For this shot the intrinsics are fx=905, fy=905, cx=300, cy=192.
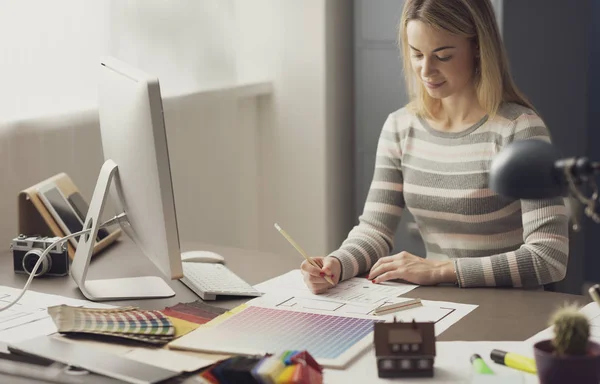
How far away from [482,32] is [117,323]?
1042 millimetres

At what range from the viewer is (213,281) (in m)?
1.80

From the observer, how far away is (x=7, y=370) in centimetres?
137

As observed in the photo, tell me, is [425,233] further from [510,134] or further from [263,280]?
[263,280]

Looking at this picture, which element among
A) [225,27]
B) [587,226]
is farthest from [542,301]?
[587,226]

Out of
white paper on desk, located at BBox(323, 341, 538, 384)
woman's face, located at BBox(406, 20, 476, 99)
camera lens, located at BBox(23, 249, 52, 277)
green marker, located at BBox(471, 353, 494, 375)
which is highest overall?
woman's face, located at BBox(406, 20, 476, 99)

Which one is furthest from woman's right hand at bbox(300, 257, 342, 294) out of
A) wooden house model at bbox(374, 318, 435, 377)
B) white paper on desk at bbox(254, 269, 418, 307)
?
wooden house model at bbox(374, 318, 435, 377)

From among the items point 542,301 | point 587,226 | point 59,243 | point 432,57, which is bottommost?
point 587,226

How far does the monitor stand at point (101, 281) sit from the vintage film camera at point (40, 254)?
3.8 inches

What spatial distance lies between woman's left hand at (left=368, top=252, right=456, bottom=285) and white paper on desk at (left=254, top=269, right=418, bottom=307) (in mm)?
16

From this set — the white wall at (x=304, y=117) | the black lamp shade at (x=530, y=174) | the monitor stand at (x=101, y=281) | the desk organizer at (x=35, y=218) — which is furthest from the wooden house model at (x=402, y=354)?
the white wall at (x=304, y=117)

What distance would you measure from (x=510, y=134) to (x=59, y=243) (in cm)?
101

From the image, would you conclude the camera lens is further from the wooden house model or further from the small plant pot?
the small plant pot

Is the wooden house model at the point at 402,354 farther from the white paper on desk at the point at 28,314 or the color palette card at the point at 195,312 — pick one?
the white paper on desk at the point at 28,314

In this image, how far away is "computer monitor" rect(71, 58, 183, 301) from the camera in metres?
1.50
